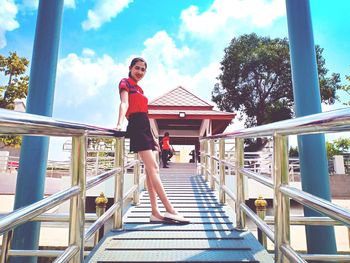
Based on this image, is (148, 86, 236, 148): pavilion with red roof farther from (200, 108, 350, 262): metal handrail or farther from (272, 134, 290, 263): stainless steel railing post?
(272, 134, 290, 263): stainless steel railing post

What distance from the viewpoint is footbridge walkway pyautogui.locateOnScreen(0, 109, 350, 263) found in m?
0.94

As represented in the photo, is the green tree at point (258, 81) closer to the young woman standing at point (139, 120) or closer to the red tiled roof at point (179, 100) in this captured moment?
the red tiled roof at point (179, 100)

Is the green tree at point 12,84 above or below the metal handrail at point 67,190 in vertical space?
above

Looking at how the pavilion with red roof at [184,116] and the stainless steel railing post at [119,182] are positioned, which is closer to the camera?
the stainless steel railing post at [119,182]

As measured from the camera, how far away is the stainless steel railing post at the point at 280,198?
4.62 ft

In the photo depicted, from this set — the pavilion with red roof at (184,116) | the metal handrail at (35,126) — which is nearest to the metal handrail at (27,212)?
the metal handrail at (35,126)

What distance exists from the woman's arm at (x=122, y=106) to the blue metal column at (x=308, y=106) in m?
1.69

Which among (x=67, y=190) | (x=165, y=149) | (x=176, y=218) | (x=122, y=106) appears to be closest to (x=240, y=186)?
(x=176, y=218)

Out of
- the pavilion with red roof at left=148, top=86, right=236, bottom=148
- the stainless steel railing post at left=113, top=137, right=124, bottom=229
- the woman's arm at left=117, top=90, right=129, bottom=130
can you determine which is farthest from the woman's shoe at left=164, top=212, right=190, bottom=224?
the pavilion with red roof at left=148, top=86, right=236, bottom=148

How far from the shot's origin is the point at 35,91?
283 centimetres

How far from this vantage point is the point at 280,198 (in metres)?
1.45

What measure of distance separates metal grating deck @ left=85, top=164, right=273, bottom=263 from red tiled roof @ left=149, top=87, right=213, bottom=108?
25.3 ft

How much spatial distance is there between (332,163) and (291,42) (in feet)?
54.5

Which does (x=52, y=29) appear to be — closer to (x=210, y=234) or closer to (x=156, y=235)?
(x=156, y=235)
